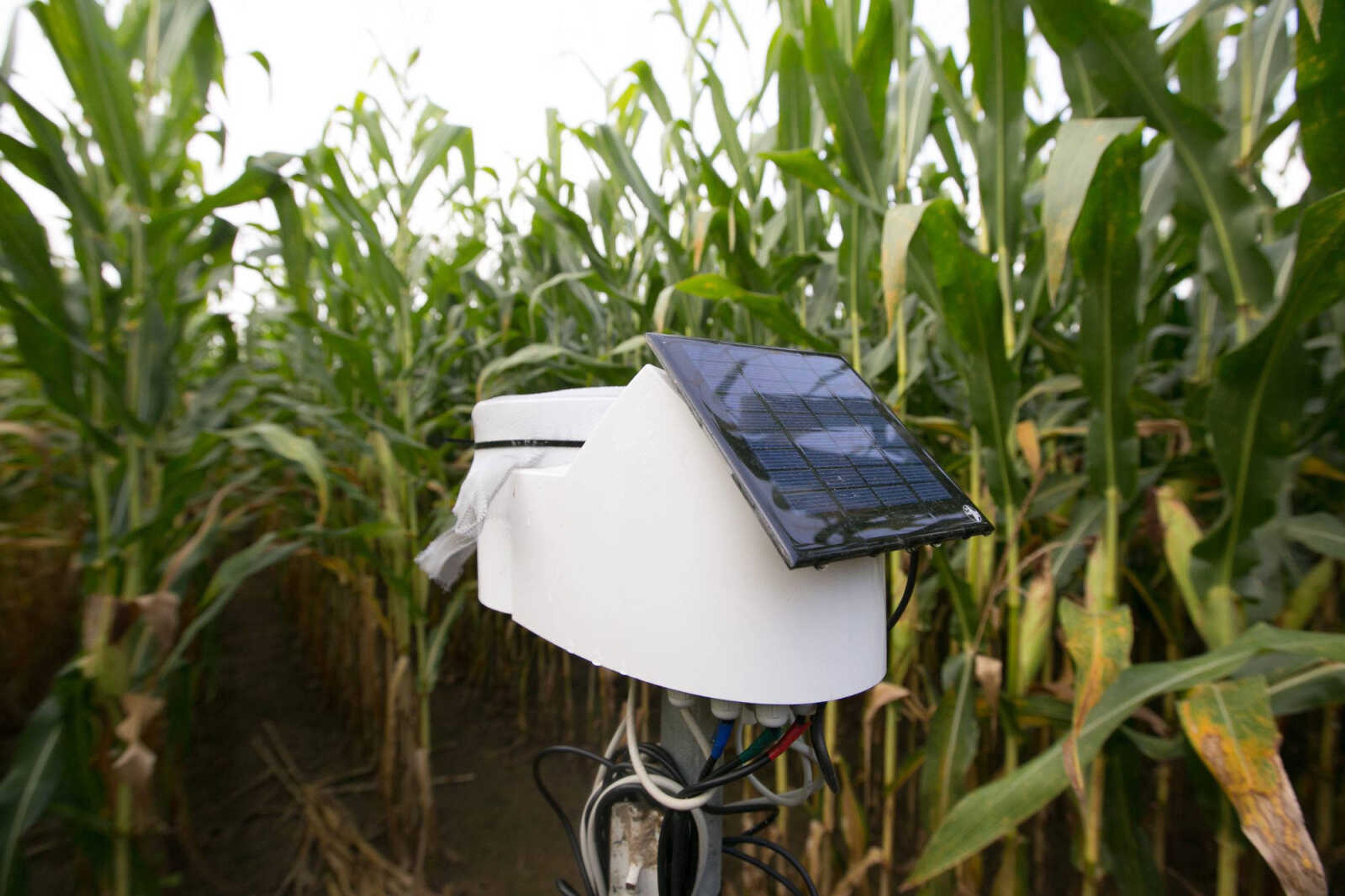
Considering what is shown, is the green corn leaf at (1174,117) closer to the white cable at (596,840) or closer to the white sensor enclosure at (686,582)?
the white sensor enclosure at (686,582)

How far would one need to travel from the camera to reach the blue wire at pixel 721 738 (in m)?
0.42

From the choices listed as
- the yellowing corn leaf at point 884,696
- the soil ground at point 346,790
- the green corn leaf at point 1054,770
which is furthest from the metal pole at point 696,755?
the soil ground at point 346,790

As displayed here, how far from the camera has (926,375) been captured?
4.11ft

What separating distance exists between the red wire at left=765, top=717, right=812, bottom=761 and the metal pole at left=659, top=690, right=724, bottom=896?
59 mm

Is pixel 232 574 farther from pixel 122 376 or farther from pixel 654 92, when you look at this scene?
pixel 654 92

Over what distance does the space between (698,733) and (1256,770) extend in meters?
0.47

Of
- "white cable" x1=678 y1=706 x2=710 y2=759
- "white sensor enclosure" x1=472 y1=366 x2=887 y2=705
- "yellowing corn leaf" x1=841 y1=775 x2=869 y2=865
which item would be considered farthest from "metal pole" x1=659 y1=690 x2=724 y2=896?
"yellowing corn leaf" x1=841 y1=775 x2=869 y2=865

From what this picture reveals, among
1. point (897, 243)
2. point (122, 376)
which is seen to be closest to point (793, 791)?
point (897, 243)

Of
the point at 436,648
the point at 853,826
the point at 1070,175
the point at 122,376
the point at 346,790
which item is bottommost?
the point at 346,790

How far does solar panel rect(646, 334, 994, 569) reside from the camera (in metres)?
0.34

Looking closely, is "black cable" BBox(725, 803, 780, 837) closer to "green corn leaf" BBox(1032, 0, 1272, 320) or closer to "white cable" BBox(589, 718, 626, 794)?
"white cable" BBox(589, 718, 626, 794)

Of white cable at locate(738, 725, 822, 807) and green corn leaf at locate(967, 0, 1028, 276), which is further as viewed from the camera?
green corn leaf at locate(967, 0, 1028, 276)

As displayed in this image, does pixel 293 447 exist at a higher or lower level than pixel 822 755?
higher

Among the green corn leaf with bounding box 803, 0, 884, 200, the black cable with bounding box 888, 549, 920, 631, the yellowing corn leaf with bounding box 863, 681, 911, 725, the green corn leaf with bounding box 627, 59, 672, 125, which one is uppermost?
the green corn leaf with bounding box 627, 59, 672, 125
